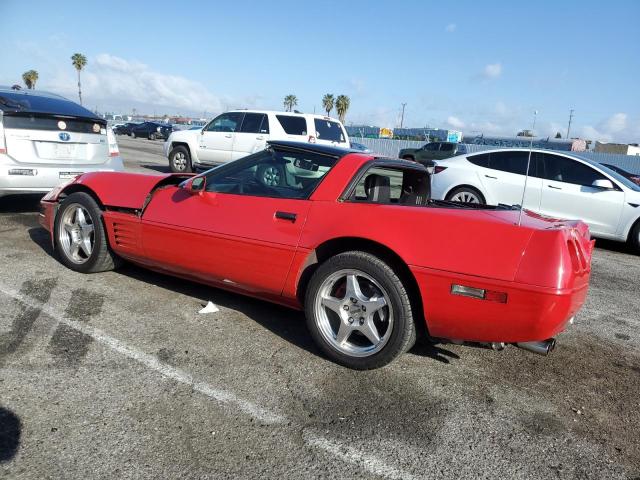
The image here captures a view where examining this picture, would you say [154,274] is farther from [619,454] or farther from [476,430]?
[619,454]

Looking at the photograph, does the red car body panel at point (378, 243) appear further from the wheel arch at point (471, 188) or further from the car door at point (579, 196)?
the wheel arch at point (471, 188)

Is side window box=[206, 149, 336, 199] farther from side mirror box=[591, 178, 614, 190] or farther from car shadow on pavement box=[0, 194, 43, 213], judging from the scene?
side mirror box=[591, 178, 614, 190]

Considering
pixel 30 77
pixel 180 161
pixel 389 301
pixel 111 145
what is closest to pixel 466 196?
pixel 111 145

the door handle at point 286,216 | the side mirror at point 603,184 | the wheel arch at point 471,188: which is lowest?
the wheel arch at point 471,188

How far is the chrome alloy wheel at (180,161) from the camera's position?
44.4ft

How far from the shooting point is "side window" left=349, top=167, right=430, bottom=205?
391 cm

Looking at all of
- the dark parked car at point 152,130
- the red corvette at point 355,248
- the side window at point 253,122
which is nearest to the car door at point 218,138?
the side window at point 253,122

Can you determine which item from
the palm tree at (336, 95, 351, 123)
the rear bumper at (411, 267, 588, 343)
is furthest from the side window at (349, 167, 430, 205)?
the palm tree at (336, 95, 351, 123)

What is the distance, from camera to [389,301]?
3039mm

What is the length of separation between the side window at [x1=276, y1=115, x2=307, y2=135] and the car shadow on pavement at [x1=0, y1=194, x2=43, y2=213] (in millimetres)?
5478

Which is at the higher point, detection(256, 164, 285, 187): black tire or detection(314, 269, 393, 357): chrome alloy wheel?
detection(256, 164, 285, 187): black tire

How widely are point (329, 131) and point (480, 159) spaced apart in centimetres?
468

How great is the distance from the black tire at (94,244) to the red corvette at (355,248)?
0.02m

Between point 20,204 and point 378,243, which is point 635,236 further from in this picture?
point 20,204
